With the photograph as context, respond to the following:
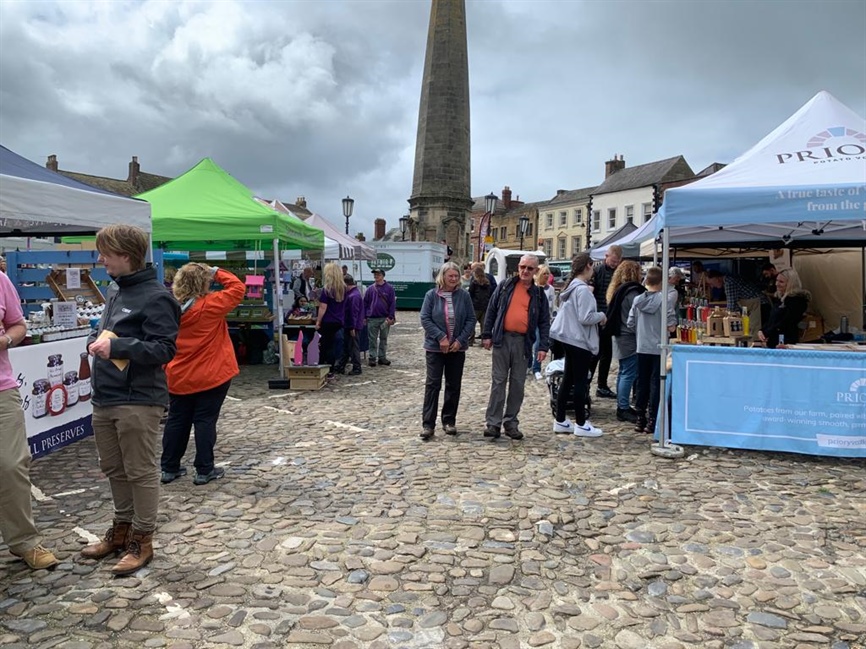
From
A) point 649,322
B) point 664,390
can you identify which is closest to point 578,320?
point 649,322

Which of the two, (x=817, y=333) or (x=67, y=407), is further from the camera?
(x=817, y=333)

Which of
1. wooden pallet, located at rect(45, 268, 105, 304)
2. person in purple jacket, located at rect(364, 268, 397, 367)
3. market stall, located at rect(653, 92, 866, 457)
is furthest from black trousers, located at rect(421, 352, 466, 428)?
person in purple jacket, located at rect(364, 268, 397, 367)

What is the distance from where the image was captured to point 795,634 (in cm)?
288

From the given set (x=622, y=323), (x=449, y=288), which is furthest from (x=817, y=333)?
(x=449, y=288)

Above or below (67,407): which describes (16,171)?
above

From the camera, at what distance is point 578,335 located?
622 centimetres

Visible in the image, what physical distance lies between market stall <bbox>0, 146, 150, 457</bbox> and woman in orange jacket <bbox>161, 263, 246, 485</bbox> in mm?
1290

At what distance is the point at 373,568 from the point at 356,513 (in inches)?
33.0

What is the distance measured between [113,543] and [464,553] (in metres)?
2.08

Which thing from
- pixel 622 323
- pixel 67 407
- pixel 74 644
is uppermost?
pixel 622 323

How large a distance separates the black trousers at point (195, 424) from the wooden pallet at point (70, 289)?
9.11ft

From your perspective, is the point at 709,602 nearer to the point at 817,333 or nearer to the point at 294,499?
the point at 294,499

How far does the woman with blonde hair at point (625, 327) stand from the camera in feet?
23.3

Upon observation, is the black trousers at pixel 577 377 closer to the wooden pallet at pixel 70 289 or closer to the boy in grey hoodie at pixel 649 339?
the boy in grey hoodie at pixel 649 339
